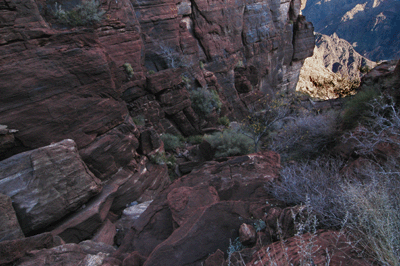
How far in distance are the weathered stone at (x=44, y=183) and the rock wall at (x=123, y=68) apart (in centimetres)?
87

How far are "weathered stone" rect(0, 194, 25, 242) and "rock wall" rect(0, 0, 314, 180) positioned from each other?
1.69 meters

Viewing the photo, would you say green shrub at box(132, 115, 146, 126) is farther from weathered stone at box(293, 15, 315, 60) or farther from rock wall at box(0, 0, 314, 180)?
weathered stone at box(293, 15, 315, 60)

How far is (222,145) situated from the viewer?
33.2 ft

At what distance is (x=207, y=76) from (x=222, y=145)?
287 inches

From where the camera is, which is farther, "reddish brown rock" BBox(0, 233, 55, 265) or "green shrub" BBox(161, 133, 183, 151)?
"green shrub" BBox(161, 133, 183, 151)

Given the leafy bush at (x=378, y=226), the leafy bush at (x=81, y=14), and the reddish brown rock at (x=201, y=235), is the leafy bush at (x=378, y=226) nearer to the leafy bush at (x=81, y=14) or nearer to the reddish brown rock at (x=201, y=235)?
the reddish brown rock at (x=201, y=235)

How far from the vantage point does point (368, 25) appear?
67.6 meters

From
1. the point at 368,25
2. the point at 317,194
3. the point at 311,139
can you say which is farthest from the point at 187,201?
the point at 368,25

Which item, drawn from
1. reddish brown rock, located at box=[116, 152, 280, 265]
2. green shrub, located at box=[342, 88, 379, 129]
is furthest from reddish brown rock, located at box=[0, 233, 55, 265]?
green shrub, located at box=[342, 88, 379, 129]

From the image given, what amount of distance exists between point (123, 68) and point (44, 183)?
6.47 meters

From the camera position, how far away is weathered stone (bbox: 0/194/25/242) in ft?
12.5

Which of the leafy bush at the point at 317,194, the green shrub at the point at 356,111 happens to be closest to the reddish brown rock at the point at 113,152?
the leafy bush at the point at 317,194

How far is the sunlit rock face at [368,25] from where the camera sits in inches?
2377

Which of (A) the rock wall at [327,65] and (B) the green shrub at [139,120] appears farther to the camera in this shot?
(A) the rock wall at [327,65]
